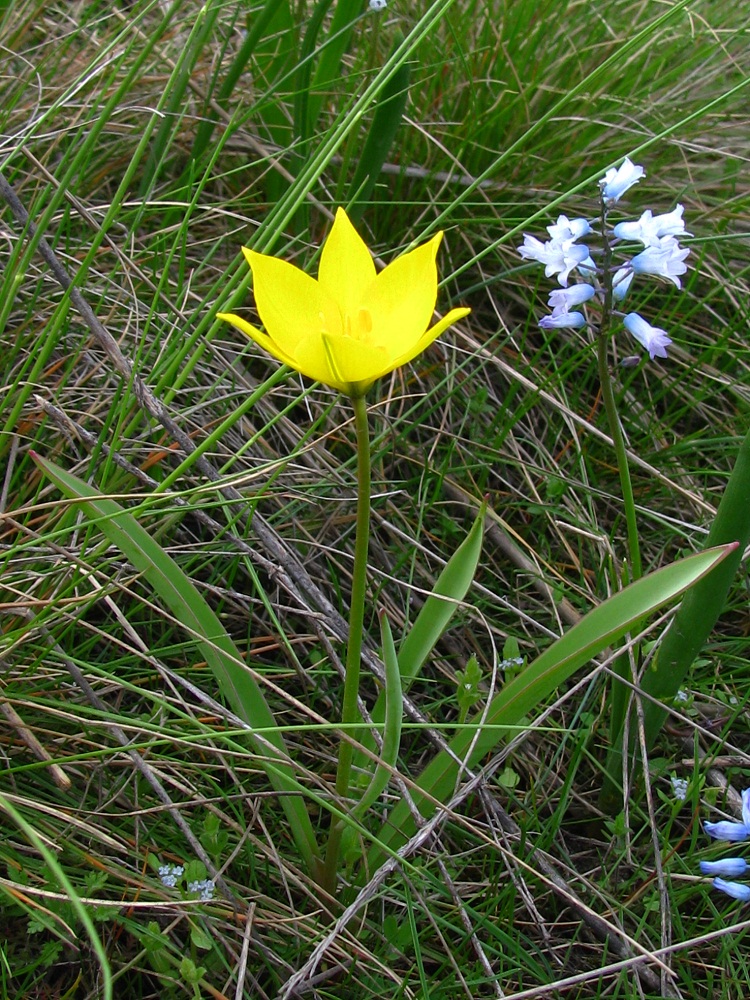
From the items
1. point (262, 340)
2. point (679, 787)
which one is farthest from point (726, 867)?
point (262, 340)

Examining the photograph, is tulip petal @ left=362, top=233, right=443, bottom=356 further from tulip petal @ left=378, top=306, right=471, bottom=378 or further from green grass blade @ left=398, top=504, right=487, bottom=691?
green grass blade @ left=398, top=504, right=487, bottom=691

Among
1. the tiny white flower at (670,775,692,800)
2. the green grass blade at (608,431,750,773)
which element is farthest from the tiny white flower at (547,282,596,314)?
the tiny white flower at (670,775,692,800)

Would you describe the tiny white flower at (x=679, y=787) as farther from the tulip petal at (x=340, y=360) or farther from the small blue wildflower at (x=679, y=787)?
the tulip petal at (x=340, y=360)

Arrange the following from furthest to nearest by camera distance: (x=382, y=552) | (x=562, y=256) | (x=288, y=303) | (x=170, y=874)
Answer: (x=382, y=552)
(x=562, y=256)
(x=170, y=874)
(x=288, y=303)

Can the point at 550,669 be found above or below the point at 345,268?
below

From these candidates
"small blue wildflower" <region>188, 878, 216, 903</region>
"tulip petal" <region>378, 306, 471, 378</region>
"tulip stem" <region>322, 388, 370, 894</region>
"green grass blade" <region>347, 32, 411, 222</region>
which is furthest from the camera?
"green grass blade" <region>347, 32, 411, 222</region>

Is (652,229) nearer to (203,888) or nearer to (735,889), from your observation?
(735,889)

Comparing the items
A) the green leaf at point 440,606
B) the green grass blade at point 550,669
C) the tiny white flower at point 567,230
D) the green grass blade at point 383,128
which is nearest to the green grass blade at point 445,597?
the green leaf at point 440,606
